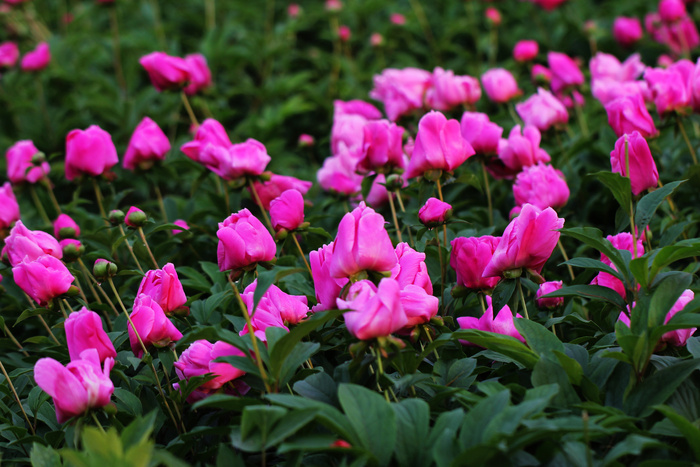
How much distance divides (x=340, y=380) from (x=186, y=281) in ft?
2.38

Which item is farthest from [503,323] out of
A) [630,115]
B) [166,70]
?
[166,70]

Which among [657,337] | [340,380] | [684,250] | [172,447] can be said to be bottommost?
[172,447]

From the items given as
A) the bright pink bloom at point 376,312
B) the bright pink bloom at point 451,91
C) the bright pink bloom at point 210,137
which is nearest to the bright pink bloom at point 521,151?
the bright pink bloom at point 451,91

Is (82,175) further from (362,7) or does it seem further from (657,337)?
(362,7)

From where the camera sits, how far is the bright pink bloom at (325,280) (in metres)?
1.25

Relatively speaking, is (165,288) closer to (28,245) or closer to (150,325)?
(150,325)

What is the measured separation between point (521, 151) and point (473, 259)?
1.89 feet

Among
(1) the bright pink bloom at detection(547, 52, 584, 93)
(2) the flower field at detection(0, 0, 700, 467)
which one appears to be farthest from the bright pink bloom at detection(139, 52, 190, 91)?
(1) the bright pink bloom at detection(547, 52, 584, 93)

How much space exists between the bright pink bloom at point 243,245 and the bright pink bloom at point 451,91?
111 centimetres

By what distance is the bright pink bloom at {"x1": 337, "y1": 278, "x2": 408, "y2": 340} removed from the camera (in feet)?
3.47

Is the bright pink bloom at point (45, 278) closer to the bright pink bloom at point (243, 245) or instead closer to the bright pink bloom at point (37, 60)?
the bright pink bloom at point (243, 245)

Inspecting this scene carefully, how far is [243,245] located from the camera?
4.43ft

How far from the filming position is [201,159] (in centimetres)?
190

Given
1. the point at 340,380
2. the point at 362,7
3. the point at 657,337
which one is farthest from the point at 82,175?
the point at 362,7
